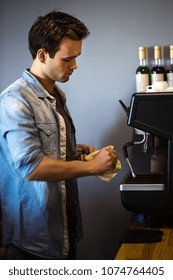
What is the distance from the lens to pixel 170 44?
1.63 m

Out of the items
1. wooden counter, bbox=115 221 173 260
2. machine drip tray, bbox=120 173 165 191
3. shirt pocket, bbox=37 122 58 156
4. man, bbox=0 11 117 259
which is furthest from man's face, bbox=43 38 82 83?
wooden counter, bbox=115 221 173 260

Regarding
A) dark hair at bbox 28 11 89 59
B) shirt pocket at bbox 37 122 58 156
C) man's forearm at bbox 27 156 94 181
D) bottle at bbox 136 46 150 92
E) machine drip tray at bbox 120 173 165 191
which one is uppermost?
dark hair at bbox 28 11 89 59

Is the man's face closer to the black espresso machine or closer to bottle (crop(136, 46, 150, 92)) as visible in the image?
the black espresso machine

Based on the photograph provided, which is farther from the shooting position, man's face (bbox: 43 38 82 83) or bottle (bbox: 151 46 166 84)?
bottle (bbox: 151 46 166 84)

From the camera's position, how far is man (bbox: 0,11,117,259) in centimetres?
110

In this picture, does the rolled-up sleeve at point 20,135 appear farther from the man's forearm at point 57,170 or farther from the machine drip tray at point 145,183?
the machine drip tray at point 145,183

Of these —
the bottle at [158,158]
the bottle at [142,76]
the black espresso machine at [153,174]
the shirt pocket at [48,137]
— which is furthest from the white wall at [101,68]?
the shirt pocket at [48,137]

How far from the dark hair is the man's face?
1 centimetres

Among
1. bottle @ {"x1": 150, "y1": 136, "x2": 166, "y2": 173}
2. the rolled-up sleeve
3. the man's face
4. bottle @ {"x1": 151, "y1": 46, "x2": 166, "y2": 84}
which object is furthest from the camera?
bottle @ {"x1": 151, "y1": 46, "x2": 166, "y2": 84}

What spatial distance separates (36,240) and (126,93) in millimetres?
706

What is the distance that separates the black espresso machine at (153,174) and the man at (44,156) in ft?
0.34

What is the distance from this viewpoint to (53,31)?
1158mm
